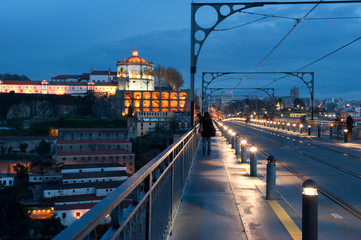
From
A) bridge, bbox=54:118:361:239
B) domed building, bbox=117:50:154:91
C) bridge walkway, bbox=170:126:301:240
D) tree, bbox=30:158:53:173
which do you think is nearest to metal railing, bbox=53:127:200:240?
bridge, bbox=54:118:361:239

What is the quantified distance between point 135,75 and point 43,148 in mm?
60412

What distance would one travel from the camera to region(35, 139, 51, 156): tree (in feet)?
352

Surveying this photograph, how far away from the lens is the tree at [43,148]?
107312mm

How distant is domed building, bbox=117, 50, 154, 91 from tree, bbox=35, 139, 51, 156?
50.6m

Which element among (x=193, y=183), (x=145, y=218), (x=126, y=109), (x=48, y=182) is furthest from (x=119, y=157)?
(x=145, y=218)

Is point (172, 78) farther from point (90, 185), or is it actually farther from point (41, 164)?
point (90, 185)

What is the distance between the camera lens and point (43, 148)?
4257 inches

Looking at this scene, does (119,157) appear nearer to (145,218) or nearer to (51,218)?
(51,218)

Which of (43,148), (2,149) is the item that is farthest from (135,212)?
(43,148)

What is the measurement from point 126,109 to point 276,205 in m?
138

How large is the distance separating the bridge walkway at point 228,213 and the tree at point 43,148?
104 meters

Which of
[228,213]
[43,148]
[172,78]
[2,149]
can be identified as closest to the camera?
[228,213]

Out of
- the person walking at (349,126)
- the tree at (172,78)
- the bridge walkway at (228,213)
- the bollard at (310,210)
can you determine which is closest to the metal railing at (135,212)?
the bridge walkway at (228,213)

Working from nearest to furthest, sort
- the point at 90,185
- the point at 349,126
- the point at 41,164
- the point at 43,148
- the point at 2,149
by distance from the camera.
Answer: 1. the point at 349,126
2. the point at 90,185
3. the point at 41,164
4. the point at 2,149
5. the point at 43,148
